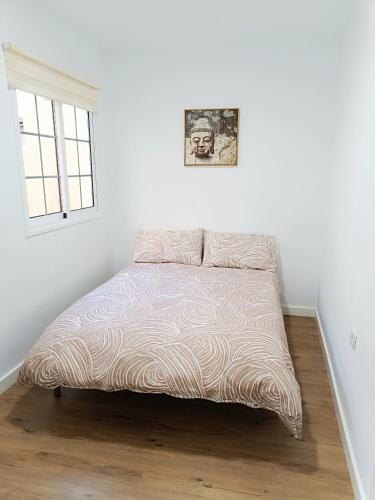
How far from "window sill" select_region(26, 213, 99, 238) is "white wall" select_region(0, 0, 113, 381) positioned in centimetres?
4

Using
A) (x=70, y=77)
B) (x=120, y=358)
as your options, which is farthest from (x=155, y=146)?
(x=120, y=358)

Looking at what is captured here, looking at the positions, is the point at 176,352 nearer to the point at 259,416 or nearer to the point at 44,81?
the point at 259,416

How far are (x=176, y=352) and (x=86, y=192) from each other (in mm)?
2045

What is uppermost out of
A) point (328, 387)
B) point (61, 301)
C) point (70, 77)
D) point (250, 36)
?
point (250, 36)

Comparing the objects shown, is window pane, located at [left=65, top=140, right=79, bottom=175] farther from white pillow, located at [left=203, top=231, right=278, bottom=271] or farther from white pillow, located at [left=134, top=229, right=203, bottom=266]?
white pillow, located at [left=203, top=231, right=278, bottom=271]

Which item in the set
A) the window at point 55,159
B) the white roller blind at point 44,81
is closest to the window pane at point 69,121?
the window at point 55,159

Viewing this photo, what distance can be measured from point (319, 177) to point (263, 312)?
1.59 meters

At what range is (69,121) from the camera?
2.93 metres

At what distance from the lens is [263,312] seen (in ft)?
7.29

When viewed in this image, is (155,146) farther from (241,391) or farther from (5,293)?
(241,391)

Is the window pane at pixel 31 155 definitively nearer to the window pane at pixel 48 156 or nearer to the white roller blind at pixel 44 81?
the window pane at pixel 48 156

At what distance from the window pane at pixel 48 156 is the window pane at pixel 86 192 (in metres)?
0.45

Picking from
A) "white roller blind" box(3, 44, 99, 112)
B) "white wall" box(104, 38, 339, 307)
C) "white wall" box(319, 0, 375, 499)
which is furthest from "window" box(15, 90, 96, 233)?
"white wall" box(319, 0, 375, 499)

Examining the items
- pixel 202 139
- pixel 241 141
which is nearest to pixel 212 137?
pixel 202 139
